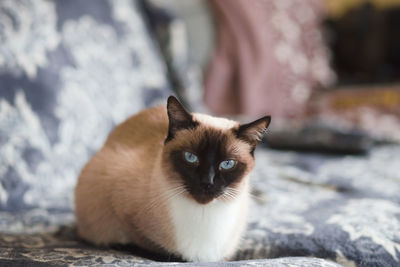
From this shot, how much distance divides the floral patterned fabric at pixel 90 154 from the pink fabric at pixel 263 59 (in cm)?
86

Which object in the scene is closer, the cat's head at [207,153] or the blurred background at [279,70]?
the cat's head at [207,153]

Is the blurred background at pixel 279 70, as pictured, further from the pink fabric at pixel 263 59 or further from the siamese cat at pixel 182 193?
the siamese cat at pixel 182 193

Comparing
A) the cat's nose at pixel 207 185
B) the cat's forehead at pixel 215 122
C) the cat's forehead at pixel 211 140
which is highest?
the cat's forehead at pixel 215 122

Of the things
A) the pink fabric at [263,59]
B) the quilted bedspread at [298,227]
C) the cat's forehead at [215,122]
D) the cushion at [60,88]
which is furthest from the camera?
the pink fabric at [263,59]

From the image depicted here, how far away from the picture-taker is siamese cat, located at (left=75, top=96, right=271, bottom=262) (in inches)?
32.7

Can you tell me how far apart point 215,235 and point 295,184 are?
551 millimetres

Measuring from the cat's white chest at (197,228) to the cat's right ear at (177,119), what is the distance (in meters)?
0.16

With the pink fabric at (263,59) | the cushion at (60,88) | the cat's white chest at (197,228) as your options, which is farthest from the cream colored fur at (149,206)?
the pink fabric at (263,59)

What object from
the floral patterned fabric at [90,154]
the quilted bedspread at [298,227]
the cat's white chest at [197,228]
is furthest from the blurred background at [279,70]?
the cat's white chest at [197,228]

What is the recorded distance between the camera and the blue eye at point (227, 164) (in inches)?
32.9

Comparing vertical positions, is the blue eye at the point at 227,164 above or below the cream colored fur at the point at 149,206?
above

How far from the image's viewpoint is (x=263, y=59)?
8.20 feet

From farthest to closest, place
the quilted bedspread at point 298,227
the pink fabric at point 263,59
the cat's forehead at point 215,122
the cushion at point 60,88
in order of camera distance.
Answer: the pink fabric at point 263,59 < the cushion at point 60,88 < the cat's forehead at point 215,122 < the quilted bedspread at point 298,227

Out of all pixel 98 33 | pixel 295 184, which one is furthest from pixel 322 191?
pixel 98 33
